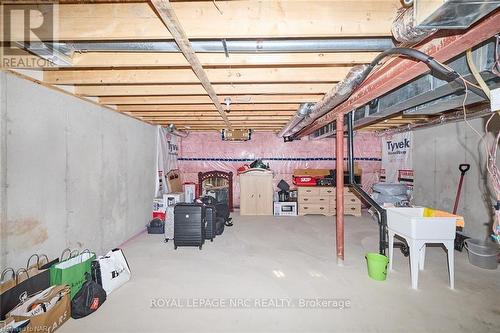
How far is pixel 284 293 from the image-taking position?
258cm

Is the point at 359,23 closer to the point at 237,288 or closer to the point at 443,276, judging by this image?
the point at 237,288

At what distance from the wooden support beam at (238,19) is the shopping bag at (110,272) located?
239 centimetres

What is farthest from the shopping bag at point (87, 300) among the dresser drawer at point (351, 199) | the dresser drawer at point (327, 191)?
the dresser drawer at point (351, 199)

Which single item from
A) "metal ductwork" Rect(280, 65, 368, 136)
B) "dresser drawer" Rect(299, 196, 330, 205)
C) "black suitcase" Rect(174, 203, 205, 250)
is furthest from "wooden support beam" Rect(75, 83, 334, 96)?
"dresser drawer" Rect(299, 196, 330, 205)

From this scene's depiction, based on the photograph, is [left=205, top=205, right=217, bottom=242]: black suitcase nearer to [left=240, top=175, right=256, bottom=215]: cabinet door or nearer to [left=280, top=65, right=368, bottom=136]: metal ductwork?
[left=240, top=175, right=256, bottom=215]: cabinet door

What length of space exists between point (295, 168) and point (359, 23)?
591 centimetres

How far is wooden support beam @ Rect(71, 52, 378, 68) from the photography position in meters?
2.02

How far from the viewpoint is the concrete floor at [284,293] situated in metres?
2.10

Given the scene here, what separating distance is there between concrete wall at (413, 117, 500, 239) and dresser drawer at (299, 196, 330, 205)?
2227 millimetres

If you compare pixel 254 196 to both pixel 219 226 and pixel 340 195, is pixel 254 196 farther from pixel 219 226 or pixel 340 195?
pixel 340 195

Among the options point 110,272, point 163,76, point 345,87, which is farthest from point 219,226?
point 345,87

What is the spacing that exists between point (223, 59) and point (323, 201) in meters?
5.54

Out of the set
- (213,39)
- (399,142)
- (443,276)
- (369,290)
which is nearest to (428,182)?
(399,142)

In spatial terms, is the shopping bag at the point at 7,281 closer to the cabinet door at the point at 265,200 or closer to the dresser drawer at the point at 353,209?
the cabinet door at the point at 265,200
